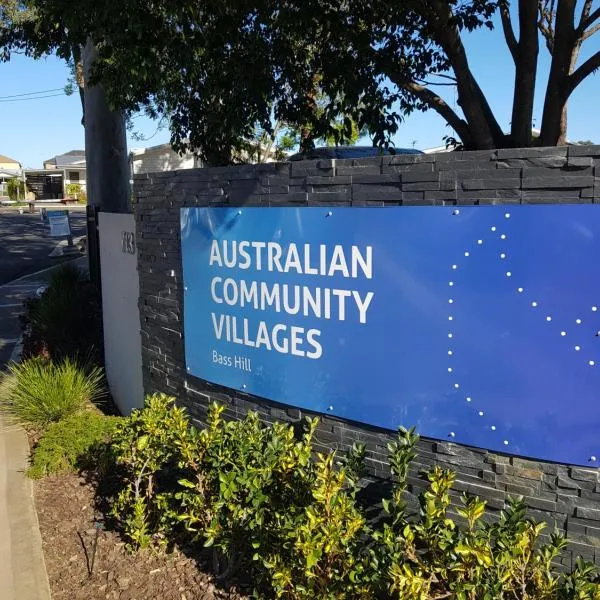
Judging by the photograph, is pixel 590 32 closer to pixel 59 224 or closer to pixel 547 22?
pixel 547 22

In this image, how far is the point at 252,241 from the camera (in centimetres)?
388

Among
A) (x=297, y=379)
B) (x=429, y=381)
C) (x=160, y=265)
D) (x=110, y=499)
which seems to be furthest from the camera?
(x=160, y=265)

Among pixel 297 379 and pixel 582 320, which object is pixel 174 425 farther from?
pixel 582 320

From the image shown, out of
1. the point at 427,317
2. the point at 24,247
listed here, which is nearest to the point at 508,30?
the point at 427,317

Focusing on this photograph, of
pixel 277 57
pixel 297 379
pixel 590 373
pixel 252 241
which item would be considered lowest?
pixel 297 379

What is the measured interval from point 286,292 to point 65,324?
509 cm

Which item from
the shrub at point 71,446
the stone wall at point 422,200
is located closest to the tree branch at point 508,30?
the stone wall at point 422,200

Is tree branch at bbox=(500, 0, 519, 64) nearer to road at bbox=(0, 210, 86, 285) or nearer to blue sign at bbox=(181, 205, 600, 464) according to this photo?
blue sign at bbox=(181, 205, 600, 464)

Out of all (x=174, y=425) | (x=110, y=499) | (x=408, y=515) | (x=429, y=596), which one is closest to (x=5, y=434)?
(x=110, y=499)

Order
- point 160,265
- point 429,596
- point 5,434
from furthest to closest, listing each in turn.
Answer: point 5,434, point 160,265, point 429,596

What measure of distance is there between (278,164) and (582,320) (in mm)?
1860

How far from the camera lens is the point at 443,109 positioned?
6852 mm

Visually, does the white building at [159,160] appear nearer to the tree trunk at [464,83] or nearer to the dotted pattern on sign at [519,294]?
the tree trunk at [464,83]

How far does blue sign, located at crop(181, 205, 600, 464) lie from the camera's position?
9.02 feet
